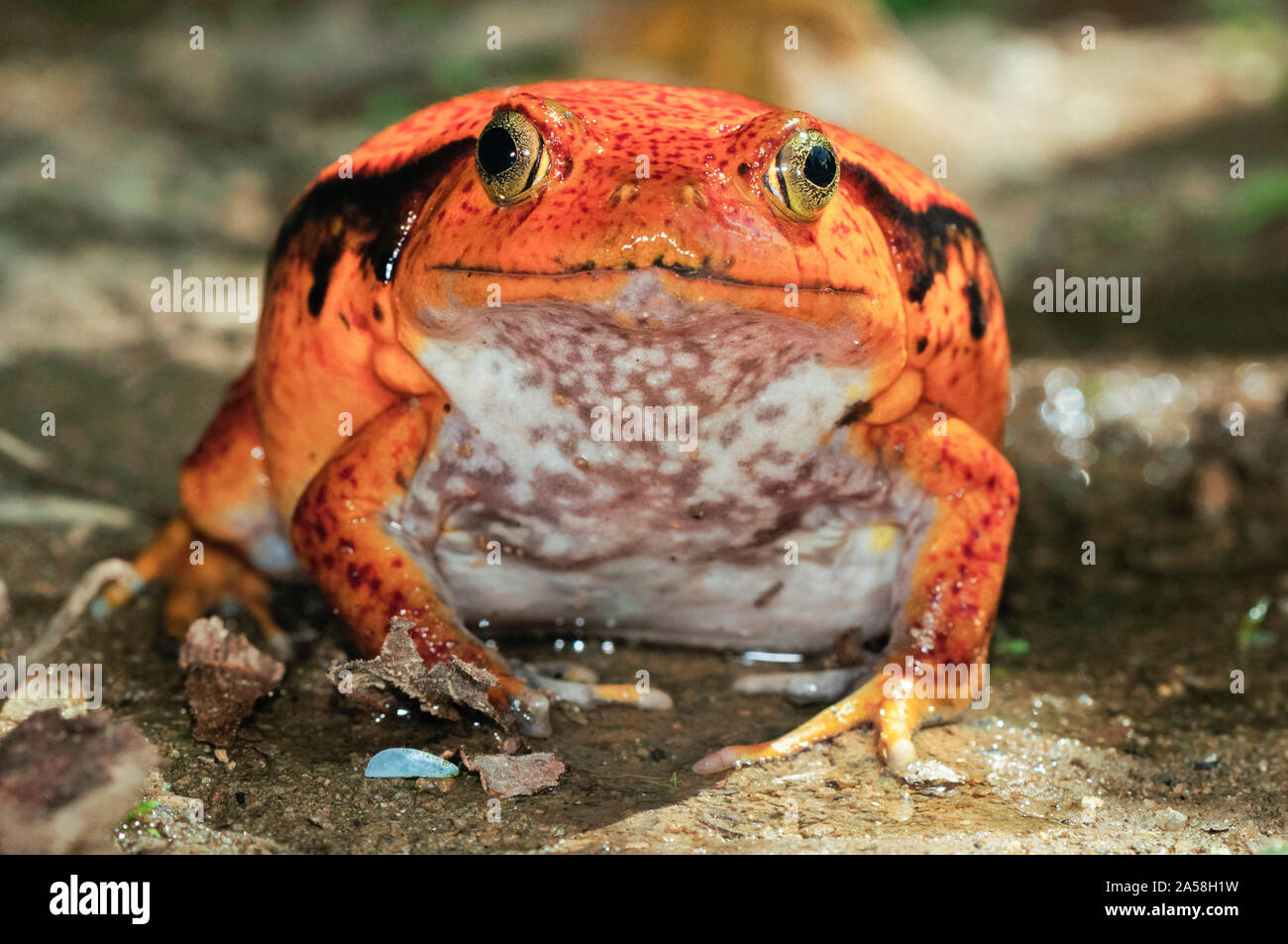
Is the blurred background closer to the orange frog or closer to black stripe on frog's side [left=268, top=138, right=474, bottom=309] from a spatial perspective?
the orange frog

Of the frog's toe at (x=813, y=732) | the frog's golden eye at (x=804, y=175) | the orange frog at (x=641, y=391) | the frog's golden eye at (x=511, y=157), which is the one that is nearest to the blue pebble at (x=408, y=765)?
the orange frog at (x=641, y=391)

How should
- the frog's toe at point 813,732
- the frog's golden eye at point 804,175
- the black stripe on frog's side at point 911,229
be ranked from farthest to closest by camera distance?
1. the black stripe on frog's side at point 911,229
2. the frog's toe at point 813,732
3. the frog's golden eye at point 804,175

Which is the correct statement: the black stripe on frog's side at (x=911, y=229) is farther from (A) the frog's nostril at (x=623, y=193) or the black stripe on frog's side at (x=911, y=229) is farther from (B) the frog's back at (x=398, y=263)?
(A) the frog's nostril at (x=623, y=193)

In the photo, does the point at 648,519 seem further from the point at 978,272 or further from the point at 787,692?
the point at 978,272

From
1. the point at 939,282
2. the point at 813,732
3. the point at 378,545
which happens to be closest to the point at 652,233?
the point at 939,282

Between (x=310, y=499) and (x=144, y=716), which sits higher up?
(x=310, y=499)

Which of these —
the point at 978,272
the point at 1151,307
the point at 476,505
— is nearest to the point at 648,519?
the point at 476,505

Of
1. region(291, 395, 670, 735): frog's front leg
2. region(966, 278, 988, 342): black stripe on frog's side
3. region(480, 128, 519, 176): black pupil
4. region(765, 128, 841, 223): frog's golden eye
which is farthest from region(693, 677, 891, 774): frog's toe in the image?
region(480, 128, 519, 176): black pupil
